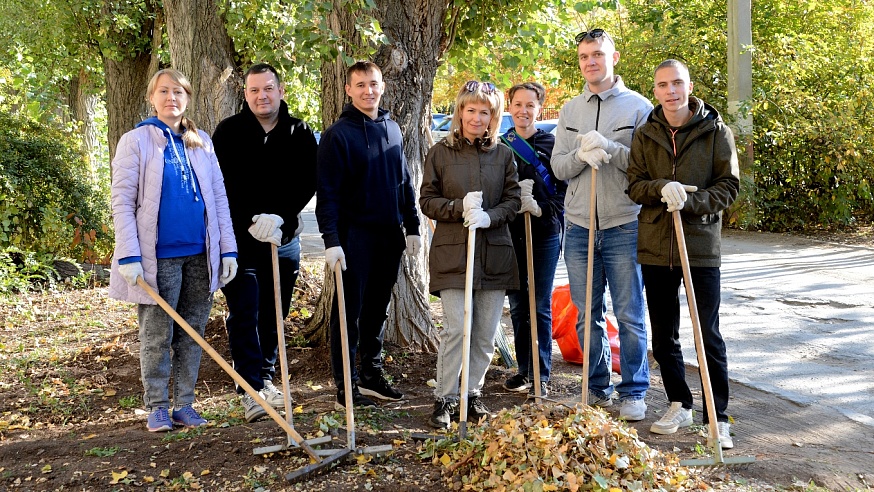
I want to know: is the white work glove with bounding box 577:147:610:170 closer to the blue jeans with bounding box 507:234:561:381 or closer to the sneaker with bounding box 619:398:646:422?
the blue jeans with bounding box 507:234:561:381

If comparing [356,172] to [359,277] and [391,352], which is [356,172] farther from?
[391,352]

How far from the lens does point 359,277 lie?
14.6 feet

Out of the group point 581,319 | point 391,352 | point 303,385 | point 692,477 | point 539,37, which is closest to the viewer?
point 692,477

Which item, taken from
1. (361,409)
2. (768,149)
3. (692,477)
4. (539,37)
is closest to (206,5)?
(539,37)

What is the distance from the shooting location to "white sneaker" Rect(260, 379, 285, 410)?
4.59 metres

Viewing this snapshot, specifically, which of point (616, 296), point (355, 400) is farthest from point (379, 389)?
point (616, 296)

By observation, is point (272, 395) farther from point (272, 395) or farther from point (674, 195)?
point (674, 195)

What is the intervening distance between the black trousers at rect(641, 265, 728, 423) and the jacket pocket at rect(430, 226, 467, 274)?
949 millimetres

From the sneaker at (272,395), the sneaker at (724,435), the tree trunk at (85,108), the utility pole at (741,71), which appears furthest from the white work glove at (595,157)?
the tree trunk at (85,108)

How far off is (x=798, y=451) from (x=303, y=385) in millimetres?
2850

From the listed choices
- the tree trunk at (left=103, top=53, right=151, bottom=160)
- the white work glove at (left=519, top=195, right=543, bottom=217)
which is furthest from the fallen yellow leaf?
the tree trunk at (left=103, top=53, right=151, bottom=160)

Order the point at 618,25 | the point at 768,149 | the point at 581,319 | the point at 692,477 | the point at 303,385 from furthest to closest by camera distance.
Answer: the point at 618,25
the point at 768,149
the point at 303,385
the point at 581,319
the point at 692,477

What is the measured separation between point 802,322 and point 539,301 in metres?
3.17

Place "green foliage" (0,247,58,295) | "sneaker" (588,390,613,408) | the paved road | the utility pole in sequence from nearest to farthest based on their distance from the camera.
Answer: "sneaker" (588,390,613,408) → the paved road → "green foliage" (0,247,58,295) → the utility pole
